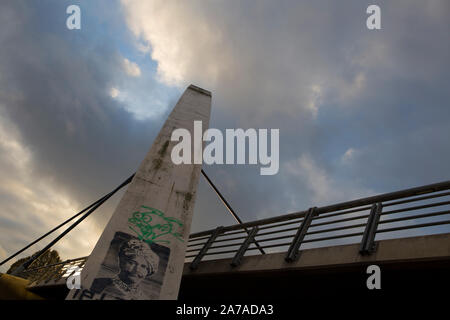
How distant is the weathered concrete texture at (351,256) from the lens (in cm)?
507

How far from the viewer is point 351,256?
598 cm

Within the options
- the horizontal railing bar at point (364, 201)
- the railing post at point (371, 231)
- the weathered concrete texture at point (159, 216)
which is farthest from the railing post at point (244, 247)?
the railing post at point (371, 231)

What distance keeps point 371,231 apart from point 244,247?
3780 mm

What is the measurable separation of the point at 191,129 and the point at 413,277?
7494mm

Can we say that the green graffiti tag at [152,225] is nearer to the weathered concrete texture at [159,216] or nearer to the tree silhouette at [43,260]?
the weathered concrete texture at [159,216]

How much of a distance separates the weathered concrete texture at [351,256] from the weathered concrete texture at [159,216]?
196 centimetres

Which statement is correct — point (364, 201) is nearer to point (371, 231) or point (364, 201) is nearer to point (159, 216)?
point (371, 231)

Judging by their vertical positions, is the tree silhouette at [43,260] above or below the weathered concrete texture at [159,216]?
above

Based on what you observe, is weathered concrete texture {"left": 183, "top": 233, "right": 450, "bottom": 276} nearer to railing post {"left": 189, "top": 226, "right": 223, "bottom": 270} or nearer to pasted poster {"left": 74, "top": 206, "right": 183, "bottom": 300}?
railing post {"left": 189, "top": 226, "right": 223, "bottom": 270}

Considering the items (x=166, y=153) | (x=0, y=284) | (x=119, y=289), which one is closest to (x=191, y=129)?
(x=166, y=153)

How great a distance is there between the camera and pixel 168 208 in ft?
26.2

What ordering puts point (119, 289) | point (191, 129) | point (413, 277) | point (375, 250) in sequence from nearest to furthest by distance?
point (413, 277)
point (375, 250)
point (119, 289)
point (191, 129)
